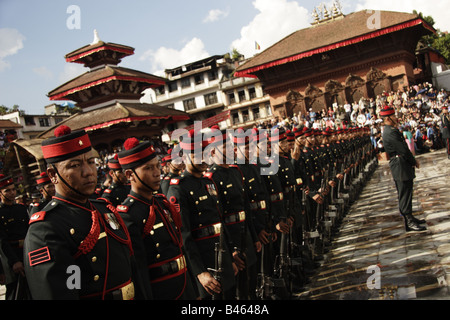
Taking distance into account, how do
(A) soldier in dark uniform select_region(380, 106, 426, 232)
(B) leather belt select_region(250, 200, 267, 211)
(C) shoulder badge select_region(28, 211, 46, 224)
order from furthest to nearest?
(A) soldier in dark uniform select_region(380, 106, 426, 232) → (B) leather belt select_region(250, 200, 267, 211) → (C) shoulder badge select_region(28, 211, 46, 224)

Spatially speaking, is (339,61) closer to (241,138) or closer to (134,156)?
(241,138)

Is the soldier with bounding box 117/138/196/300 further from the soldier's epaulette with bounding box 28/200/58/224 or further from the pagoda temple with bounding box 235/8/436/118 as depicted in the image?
the pagoda temple with bounding box 235/8/436/118

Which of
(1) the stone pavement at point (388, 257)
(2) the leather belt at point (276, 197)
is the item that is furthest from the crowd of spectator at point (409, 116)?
(2) the leather belt at point (276, 197)

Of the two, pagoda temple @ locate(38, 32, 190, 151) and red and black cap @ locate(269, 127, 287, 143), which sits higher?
pagoda temple @ locate(38, 32, 190, 151)

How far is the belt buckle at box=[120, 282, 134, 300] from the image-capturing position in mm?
2434

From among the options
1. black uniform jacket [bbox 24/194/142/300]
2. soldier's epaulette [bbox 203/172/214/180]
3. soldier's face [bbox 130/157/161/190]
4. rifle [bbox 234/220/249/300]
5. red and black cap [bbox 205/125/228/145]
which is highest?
red and black cap [bbox 205/125/228/145]

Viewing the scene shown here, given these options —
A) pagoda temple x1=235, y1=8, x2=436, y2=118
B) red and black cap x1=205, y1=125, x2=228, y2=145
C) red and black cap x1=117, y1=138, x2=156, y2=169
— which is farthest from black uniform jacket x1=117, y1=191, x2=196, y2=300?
pagoda temple x1=235, y1=8, x2=436, y2=118

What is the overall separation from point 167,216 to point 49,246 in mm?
1243

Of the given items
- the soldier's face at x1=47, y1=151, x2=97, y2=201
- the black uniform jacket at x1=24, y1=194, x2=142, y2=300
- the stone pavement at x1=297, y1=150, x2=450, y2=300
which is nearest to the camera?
the black uniform jacket at x1=24, y1=194, x2=142, y2=300

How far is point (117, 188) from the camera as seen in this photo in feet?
21.0

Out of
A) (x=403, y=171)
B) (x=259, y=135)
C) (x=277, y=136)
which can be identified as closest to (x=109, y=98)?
(x=277, y=136)

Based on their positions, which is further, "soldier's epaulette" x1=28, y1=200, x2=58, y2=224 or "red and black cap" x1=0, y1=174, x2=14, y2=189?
"red and black cap" x1=0, y1=174, x2=14, y2=189

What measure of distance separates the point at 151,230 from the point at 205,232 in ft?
3.29

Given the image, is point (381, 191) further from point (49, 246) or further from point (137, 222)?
point (49, 246)
